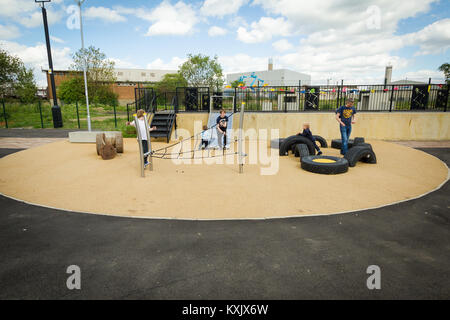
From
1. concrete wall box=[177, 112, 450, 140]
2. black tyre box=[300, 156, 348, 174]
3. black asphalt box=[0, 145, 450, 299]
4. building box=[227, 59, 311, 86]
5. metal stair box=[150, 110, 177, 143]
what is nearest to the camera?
black asphalt box=[0, 145, 450, 299]

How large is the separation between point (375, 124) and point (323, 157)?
27.4 ft

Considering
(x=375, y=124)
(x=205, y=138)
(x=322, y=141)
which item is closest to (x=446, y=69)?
(x=375, y=124)

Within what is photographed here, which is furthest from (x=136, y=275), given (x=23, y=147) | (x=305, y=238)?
(x=23, y=147)

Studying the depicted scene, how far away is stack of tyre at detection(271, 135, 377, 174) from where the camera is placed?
8.20 meters

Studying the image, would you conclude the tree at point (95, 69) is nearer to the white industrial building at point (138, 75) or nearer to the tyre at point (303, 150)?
the tyre at point (303, 150)

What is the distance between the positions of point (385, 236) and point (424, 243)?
20.1 inches

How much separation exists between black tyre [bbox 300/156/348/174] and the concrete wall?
274 inches

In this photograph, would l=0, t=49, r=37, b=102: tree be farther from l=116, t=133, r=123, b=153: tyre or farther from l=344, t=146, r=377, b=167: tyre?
l=344, t=146, r=377, b=167: tyre

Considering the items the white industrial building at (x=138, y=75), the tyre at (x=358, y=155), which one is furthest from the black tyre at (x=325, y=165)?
the white industrial building at (x=138, y=75)

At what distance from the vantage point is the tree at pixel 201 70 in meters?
43.9

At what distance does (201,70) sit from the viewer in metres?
44.4

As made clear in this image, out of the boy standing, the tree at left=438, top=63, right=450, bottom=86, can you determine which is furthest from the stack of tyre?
the tree at left=438, top=63, right=450, bottom=86

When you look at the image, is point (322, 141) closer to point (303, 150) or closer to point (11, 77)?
point (303, 150)
